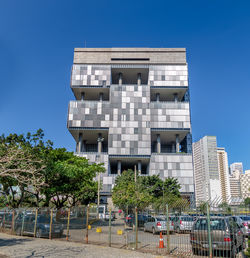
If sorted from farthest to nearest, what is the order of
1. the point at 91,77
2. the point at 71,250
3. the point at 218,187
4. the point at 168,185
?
the point at 218,187 < the point at 91,77 < the point at 168,185 < the point at 71,250

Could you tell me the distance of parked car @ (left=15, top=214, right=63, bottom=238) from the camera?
1573cm

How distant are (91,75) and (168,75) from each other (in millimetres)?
22323

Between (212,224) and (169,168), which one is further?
(169,168)

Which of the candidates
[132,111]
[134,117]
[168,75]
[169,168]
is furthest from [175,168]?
[168,75]

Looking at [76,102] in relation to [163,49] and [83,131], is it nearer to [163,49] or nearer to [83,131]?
[83,131]

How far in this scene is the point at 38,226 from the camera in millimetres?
16281

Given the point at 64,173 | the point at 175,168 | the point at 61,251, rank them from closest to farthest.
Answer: the point at 61,251
the point at 64,173
the point at 175,168

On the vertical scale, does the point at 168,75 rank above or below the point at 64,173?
above

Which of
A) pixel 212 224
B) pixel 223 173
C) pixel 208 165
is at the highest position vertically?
pixel 208 165

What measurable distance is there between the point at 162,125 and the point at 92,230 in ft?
177

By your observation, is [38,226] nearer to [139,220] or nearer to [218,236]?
[139,220]

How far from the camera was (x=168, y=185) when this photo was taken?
50125 mm

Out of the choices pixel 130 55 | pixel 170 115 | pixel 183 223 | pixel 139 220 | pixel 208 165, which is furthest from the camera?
pixel 208 165

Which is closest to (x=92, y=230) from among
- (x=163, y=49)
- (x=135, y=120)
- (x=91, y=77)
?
(x=135, y=120)
